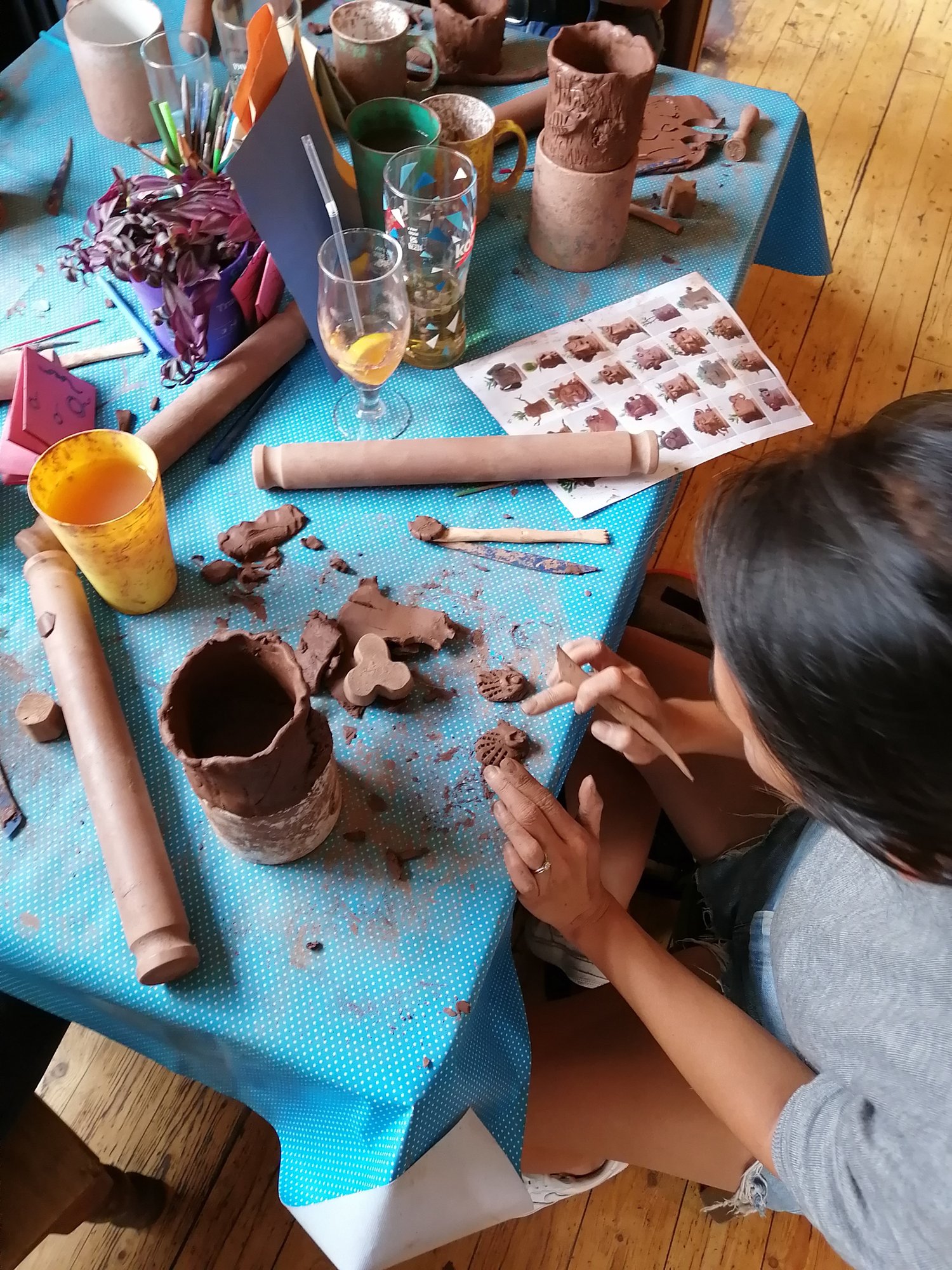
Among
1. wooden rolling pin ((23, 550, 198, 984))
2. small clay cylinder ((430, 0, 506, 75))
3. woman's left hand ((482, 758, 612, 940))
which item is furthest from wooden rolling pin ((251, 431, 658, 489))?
small clay cylinder ((430, 0, 506, 75))

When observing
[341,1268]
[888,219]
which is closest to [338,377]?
[341,1268]

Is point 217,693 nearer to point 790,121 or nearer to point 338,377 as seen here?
point 338,377

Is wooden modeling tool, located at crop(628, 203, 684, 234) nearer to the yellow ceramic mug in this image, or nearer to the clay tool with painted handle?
the yellow ceramic mug

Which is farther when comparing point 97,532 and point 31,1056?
point 31,1056

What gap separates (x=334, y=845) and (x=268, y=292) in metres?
0.70

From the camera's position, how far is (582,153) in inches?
43.8

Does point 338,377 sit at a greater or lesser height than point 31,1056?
greater

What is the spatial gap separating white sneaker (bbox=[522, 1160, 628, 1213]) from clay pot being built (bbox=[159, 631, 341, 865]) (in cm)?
56

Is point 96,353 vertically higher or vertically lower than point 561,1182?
higher

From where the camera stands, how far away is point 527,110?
1334mm

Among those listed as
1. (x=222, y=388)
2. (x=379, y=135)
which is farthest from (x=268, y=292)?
(x=379, y=135)

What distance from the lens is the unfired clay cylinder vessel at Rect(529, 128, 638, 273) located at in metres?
1.14

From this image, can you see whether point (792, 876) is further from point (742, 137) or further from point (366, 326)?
point (742, 137)

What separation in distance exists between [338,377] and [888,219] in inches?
85.8
